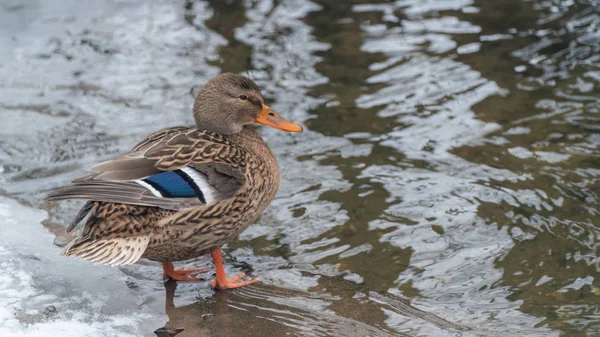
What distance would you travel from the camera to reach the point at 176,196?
15.0 feet

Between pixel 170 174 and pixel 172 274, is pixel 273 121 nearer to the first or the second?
pixel 170 174

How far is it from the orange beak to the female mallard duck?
223mm

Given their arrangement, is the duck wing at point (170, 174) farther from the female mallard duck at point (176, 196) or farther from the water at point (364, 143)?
the water at point (364, 143)

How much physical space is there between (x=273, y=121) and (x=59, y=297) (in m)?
1.71

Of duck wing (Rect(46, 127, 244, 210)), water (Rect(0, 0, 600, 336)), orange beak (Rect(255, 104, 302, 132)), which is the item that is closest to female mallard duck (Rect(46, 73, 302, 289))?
duck wing (Rect(46, 127, 244, 210))

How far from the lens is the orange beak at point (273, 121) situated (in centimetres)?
539

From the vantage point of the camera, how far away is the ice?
14.1 feet

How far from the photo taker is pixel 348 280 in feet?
17.0

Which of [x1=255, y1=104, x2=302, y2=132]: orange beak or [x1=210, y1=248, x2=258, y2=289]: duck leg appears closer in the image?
[x1=210, y1=248, x2=258, y2=289]: duck leg

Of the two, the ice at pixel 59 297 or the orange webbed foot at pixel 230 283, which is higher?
the ice at pixel 59 297

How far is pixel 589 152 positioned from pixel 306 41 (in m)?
3.46

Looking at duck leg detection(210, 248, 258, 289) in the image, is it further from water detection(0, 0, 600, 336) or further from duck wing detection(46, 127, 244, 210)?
duck wing detection(46, 127, 244, 210)

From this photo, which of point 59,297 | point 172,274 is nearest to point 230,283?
point 172,274

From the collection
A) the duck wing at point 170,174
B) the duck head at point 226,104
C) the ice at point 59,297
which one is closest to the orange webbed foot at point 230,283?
the ice at point 59,297
